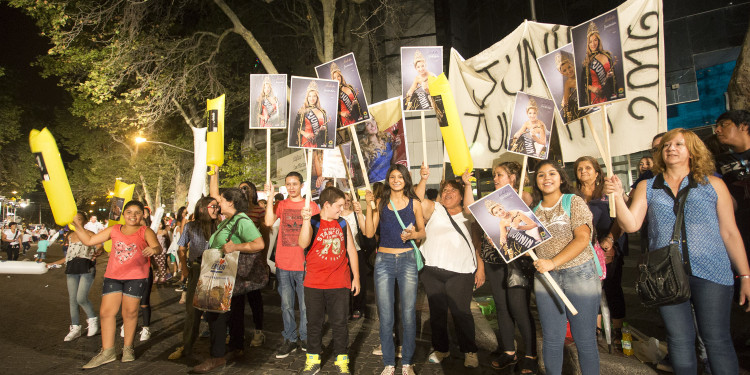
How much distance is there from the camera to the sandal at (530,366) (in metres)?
4.02

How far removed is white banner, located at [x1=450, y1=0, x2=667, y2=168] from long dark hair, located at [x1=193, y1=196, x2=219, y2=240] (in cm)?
368

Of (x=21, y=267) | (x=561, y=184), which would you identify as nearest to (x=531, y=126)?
(x=561, y=184)

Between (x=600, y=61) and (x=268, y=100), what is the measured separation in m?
3.56

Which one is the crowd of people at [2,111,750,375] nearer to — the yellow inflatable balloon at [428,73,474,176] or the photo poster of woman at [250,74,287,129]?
the yellow inflatable balloon at [428,73,474,176]

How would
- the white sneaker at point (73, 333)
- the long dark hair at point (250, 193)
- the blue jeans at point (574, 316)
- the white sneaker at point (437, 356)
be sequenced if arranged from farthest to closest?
1. the long dark hair at point (250, 193)
2. the white sneaker at point (73, 333)
3. the white sneaker at point (437, 356)
4. the blue jeans at point (574, 316)

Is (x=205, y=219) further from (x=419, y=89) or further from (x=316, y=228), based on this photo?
(x=419, y=89)

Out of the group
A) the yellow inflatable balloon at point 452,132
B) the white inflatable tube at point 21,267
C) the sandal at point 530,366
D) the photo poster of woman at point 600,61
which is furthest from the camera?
the yellow inflatable balloon at point 452,132

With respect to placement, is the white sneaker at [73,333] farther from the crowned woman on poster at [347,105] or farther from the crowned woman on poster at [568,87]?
the crowned woman on poster at [568,87]

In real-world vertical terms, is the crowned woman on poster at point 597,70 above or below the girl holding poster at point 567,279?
above

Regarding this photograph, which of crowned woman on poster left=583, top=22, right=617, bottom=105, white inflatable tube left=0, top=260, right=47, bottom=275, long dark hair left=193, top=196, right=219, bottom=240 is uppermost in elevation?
crowned woman on poster left=583, top=22, right=617, bottom=105

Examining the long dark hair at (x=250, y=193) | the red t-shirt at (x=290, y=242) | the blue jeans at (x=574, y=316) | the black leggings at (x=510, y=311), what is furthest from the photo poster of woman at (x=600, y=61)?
the long dark hair at (x=250, y=193)

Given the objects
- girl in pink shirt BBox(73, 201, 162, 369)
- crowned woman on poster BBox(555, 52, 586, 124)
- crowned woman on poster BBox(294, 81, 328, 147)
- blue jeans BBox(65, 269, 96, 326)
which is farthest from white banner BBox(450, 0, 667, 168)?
blue jeans BBox(65, 269, 96, 326)

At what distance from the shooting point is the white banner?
487 centimetres

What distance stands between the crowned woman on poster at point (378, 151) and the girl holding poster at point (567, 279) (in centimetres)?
336
